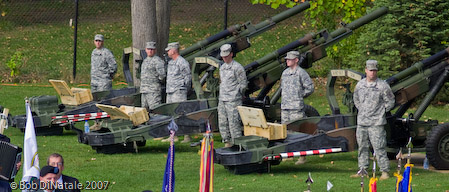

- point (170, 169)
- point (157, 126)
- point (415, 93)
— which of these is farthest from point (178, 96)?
point (170, 169)

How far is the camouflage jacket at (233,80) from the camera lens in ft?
47.9

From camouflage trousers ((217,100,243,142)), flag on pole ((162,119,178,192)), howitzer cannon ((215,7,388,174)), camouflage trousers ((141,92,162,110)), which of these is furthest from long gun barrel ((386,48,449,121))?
flag on pole ((162,119,178,192))

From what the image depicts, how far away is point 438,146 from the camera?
13.4m

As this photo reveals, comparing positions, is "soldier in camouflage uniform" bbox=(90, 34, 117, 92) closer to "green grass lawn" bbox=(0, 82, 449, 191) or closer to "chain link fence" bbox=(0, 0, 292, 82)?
"green grass lawn" bbox=(0, 82, 449, 191)

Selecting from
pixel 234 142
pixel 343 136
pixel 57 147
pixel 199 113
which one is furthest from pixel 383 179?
pixel 57 147

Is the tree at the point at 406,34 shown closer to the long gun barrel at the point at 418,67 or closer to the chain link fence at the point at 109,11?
the long gun barrel at the point at 418,67

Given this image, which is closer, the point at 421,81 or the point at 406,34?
the point at 421,81

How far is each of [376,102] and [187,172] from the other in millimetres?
2937

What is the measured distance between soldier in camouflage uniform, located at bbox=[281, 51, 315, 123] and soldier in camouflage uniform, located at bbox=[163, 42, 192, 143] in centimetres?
244

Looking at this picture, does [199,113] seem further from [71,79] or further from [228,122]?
[71,79]

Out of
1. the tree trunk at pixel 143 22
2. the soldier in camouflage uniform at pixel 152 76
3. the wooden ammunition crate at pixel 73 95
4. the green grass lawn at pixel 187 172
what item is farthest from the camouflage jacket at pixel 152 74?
the tree trunk at pixel 143 22

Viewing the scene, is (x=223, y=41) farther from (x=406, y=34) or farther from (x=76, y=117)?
(x=406, y=34)

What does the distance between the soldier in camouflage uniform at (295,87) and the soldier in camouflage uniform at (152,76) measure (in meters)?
3.26

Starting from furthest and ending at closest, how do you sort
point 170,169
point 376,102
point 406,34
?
point 406,34 < point 376,102 < point 170,169
